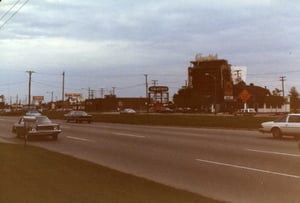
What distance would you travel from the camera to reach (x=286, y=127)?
84.3 feet

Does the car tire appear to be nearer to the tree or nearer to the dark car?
the dark car

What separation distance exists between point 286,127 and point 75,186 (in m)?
18.5

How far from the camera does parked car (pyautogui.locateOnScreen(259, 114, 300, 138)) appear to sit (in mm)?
25375

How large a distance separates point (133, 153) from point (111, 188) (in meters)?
8.56

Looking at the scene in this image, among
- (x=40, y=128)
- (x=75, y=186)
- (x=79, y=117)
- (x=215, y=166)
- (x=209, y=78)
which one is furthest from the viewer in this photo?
(x=209, y=78)

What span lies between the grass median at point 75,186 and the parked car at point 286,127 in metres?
15.4

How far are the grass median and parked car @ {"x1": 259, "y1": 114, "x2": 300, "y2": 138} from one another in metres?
15.4

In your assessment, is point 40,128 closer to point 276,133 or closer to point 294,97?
point 276,133

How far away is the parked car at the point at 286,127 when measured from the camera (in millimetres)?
25375

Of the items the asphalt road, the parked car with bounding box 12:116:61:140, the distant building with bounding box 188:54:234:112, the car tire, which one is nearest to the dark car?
the parked car with bounding box 12:116:61:140

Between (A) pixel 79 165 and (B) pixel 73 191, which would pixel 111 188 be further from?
(A) pixel 79 165

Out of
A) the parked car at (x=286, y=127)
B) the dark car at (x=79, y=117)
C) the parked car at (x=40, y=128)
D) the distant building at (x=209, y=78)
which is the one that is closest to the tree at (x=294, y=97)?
the distant building at (x=209, y=78)

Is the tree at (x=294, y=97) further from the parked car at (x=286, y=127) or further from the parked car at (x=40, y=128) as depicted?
the parked car at (x=40, y=128)

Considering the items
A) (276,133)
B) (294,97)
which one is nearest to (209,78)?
Answer: (294,97)
